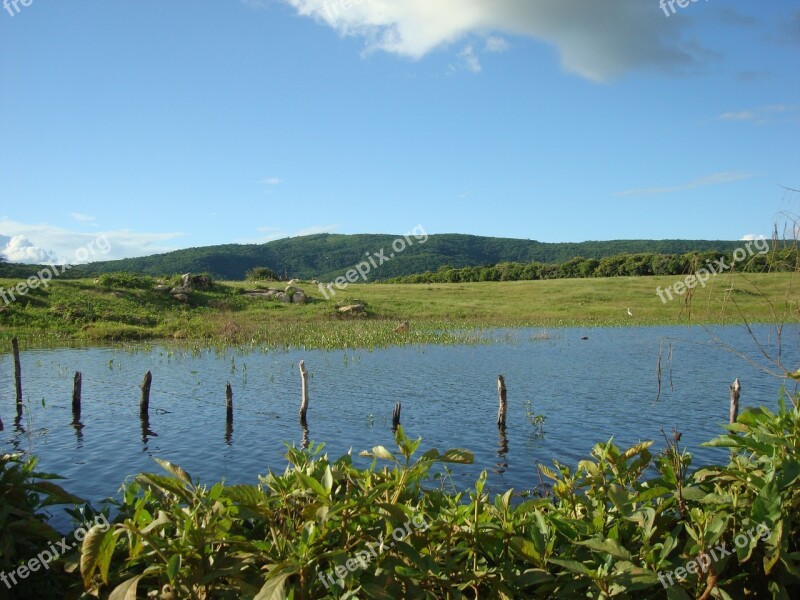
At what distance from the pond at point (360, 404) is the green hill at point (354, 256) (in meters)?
107

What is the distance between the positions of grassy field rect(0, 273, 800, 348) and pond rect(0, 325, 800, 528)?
508 cm

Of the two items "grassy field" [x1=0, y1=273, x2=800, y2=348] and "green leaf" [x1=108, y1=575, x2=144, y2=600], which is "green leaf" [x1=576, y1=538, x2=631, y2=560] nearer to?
"green leaf" [x1=108, y1=575, x2=144, y2=600]

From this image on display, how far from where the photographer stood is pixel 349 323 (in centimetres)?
5125

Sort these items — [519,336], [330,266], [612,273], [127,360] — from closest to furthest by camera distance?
[127,360] → [519,336] → [612,273] → [330,266]

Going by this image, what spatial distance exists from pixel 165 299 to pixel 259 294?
30.9 feet

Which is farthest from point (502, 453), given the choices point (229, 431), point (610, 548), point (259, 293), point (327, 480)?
point (259, 293)

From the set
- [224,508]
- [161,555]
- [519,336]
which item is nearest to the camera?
[161,555]

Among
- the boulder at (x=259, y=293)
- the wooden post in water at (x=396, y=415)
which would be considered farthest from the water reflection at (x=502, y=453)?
the boulder at (x=259, y=293)

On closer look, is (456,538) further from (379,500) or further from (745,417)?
(745,417)

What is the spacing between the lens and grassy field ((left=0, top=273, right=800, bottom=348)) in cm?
4309

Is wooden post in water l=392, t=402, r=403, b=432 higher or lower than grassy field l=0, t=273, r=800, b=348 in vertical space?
lower

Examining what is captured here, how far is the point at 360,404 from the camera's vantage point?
23.8m

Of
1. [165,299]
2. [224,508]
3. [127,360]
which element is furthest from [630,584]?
[165,299]

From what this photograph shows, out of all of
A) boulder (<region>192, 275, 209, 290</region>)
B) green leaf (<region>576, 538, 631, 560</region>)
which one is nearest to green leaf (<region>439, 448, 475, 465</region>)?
green leaf (<region>576, 538, 631, 560</region>)
